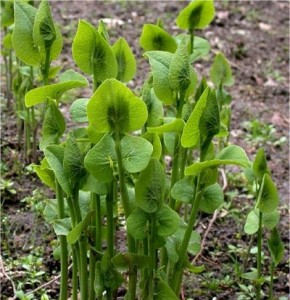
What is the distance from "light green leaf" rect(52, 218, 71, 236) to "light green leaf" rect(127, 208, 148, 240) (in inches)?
6.3

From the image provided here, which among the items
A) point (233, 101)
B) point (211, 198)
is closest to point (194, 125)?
point (211, 198)

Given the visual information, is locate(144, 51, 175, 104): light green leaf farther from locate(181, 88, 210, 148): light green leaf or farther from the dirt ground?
→ the dirt ground

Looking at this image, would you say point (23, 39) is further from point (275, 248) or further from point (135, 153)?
point (275, 248)

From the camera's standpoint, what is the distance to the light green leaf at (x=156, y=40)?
6.07 ft

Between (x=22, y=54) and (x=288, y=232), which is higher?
(x=22, y=54)

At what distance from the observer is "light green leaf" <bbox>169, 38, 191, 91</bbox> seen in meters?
1.48

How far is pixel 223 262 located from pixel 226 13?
2.45m

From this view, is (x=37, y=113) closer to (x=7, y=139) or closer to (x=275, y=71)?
(x=7, y=139)

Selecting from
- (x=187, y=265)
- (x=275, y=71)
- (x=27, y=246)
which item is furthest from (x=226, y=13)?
(x=187, y=265)

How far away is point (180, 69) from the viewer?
4.91ft

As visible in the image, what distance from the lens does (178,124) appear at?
4.78ft

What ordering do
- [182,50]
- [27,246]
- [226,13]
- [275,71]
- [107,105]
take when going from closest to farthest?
[107,105] < [182,50] < [27,246] < [275,71] < [226,13]

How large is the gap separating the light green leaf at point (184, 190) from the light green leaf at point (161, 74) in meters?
0.18

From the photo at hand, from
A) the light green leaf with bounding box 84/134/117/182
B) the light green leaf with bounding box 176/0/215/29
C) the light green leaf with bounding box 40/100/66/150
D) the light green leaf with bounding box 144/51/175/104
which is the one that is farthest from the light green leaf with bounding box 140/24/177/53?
the light green leaf with bounding box 84/134/117/182
